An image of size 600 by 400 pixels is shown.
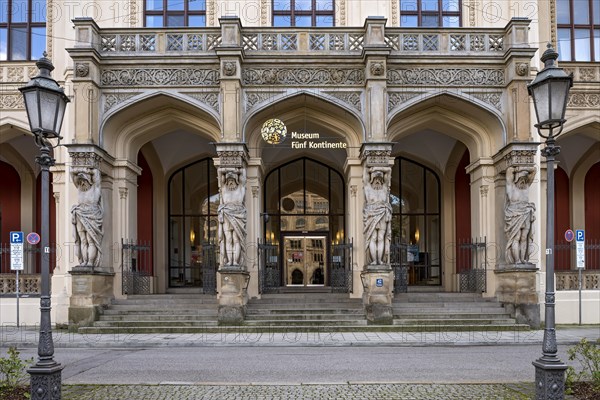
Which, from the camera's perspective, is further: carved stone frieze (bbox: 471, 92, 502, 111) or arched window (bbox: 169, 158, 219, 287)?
arched window (bbox: 169, 158, 219, 287)

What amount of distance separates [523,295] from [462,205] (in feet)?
20.8

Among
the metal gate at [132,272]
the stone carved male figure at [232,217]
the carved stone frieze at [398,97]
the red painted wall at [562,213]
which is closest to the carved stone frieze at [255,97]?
the stone carved male figure at [232,217]

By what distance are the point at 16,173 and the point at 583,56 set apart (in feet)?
61.9

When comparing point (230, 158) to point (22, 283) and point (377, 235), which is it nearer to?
point (377, 235)

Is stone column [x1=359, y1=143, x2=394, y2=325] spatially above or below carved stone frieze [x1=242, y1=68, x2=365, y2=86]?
below

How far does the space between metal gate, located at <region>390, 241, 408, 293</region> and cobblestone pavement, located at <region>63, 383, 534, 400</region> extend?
10663 mm

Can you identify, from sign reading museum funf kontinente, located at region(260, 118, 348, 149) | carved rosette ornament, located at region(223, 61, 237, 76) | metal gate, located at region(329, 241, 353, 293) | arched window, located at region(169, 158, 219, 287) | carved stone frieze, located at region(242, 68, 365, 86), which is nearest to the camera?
carved rosette ornament, located at region(223, 61, 237, 76)

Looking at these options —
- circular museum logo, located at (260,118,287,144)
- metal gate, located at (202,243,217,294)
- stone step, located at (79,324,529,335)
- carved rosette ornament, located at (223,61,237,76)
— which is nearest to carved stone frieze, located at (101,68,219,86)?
carved rosette ornament, located at (223,61,237,76)

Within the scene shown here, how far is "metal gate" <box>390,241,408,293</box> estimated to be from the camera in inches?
797

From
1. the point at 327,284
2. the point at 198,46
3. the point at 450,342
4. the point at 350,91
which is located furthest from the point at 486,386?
the point at 327,284

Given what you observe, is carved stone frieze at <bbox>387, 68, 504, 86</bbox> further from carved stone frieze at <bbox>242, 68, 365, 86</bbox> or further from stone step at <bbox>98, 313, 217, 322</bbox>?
stone step at <bbox>98, 313, 217, 322</bbox>

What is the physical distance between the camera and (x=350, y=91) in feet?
58.9

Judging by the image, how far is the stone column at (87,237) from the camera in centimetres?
1680

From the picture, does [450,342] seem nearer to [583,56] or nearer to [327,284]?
[327,284]
